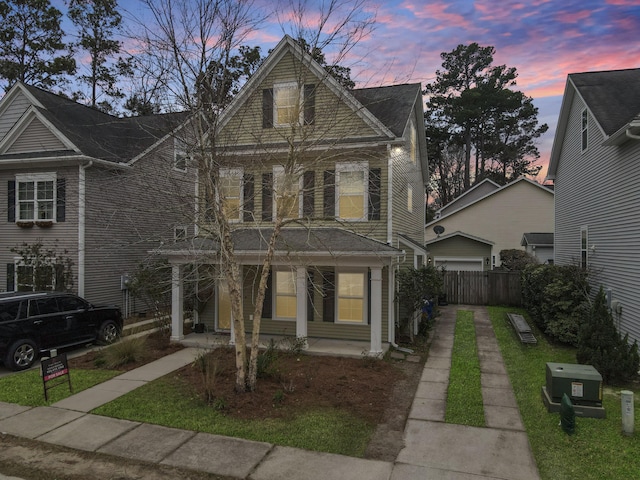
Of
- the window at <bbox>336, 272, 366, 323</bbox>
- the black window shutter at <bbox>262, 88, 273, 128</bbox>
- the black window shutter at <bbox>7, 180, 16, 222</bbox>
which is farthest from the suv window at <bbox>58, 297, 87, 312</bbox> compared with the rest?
the black window shutter at <bbox>262, 88, 273, 128</bbox>

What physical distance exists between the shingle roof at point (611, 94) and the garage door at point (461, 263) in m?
11.2

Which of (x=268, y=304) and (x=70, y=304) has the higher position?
(x=70, y=304)

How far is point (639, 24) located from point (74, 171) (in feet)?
60.4

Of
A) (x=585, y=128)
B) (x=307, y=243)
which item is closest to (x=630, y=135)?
(x=585, y=128)

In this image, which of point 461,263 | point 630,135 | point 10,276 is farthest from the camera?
point 461,263

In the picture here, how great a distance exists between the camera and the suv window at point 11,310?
9.62m

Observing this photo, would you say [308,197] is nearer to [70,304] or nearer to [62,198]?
[70,304]

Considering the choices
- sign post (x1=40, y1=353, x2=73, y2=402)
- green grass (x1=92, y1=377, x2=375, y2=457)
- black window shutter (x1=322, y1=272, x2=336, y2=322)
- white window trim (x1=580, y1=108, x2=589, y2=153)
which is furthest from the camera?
white window trim (x1=580, y1=108, x2=589, y2=153)

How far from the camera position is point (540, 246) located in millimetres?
25422

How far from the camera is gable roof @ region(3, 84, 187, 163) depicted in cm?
1502

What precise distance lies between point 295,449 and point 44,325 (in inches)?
319

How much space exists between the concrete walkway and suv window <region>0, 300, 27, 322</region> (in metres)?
2.79

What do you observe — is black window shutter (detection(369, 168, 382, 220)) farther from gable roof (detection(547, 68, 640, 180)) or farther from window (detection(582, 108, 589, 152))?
window (detection(582, 108, 589, 152))

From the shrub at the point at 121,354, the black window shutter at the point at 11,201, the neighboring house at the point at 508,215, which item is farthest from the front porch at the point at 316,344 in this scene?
the neighboring house at the point at 508,215
